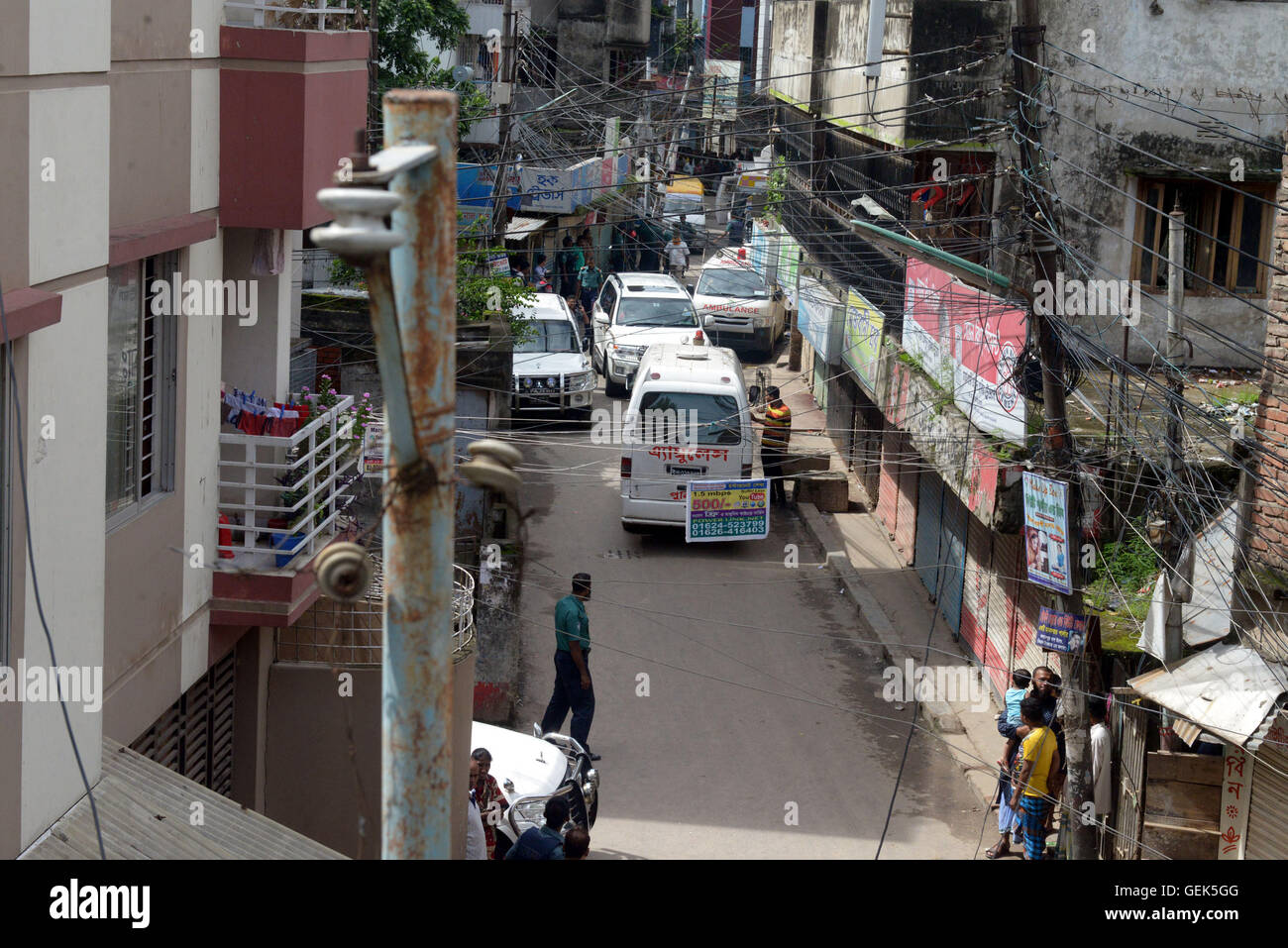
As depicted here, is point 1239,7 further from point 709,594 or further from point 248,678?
point 248,678

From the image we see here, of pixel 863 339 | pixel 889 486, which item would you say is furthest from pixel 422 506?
pixel 889 486

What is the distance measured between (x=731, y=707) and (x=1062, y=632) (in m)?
4.67

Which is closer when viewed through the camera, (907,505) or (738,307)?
(907,505)

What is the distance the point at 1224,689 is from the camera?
7.99 m

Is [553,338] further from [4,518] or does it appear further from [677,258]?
[4,518]

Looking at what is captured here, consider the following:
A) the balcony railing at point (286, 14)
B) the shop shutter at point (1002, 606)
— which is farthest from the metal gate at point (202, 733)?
the shop shutter at point (1002, 606)

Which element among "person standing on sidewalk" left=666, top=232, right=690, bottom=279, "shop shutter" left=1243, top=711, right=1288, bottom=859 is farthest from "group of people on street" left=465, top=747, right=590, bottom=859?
"person standing on sidewalk" left=666, top=232, right=690, bottom=279

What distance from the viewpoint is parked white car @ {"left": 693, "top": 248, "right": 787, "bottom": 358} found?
29438mm

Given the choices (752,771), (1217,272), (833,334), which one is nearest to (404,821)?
(752,771)

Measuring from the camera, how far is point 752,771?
11586 mm

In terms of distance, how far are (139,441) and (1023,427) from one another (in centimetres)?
735
